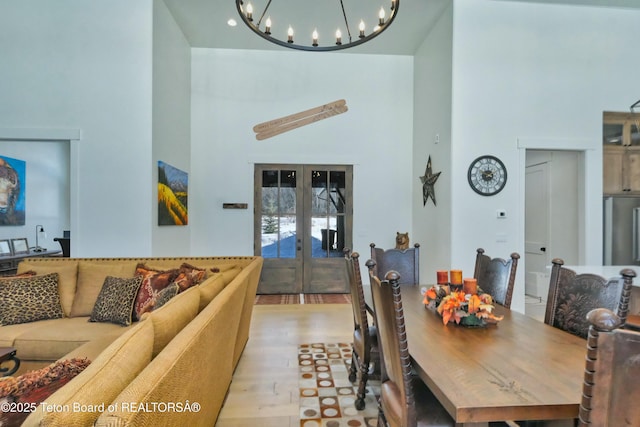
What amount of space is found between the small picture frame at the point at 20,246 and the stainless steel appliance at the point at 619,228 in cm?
840

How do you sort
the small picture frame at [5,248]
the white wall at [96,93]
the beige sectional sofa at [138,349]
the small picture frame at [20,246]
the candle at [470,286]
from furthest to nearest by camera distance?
the small picture frame at [20,246] < the small picture frame at [5,248] < the white wall at [96,93] < the candle at [470,286] < the beige sectional sofa at [138,349]

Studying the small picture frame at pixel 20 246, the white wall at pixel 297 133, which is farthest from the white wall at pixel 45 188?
the white wall at pixel 297 133

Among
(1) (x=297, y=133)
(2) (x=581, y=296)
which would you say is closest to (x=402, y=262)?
(2) (x=581, y=296)

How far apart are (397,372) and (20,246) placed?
19.9 ft

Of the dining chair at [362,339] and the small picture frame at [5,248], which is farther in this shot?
the small picture frame at [5,248]

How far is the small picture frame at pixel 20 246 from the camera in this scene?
15.5ft

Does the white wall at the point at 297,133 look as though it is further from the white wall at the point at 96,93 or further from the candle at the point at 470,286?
the candle at the point at 470,286

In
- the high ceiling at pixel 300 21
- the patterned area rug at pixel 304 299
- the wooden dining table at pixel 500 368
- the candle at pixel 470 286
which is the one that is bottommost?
the patterned area rug at pixel 304 299

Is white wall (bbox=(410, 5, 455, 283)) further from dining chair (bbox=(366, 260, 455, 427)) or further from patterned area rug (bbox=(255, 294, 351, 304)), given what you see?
dining chair (bbox=(366, 260, 455, 427))

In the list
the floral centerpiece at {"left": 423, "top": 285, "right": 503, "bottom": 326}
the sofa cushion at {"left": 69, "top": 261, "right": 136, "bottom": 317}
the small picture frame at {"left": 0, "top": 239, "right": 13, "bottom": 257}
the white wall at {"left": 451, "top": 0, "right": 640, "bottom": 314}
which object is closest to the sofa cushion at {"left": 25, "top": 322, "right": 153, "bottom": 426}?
the floral centerpiece at {"left": 423, "top": 285, "right": 503, "bottom": 326}

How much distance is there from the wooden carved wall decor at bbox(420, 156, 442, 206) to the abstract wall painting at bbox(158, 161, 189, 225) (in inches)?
147

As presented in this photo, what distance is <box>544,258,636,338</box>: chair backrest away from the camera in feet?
4.64

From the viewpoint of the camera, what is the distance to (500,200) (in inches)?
159

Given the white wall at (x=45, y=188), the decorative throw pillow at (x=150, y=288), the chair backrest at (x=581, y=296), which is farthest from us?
the white wall at (x=45, y=188)
